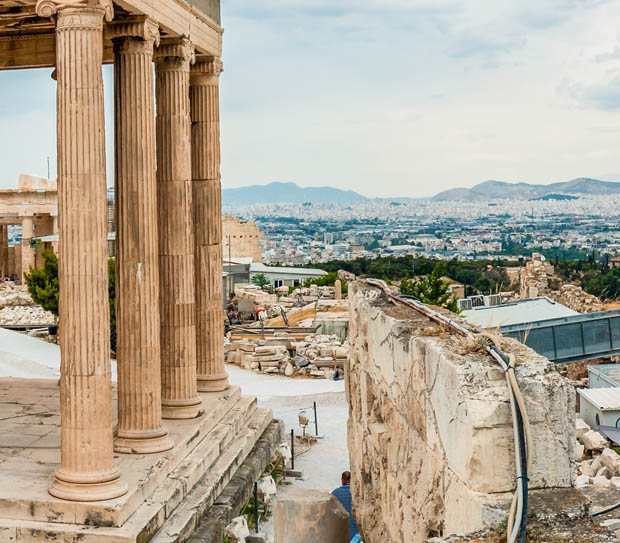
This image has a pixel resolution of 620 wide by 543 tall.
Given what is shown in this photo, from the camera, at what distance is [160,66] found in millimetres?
13898

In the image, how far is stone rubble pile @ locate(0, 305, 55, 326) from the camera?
113 ft

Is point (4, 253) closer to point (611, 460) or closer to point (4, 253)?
point (4, 253)

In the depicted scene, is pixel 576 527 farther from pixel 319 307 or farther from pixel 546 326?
pixel 319 307

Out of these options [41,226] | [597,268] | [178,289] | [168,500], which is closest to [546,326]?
[178,289]

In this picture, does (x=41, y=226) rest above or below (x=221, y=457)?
above

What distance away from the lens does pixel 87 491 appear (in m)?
10.1

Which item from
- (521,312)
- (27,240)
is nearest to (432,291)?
(521,312)

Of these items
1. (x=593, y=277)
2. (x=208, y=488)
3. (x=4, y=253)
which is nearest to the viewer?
(x=208, y=488)

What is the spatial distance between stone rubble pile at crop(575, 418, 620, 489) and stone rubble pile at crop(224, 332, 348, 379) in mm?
11522

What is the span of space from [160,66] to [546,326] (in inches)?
469

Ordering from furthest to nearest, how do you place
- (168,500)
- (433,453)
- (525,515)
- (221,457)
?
(221,457)
(168,500)
(433,453)
(525,515)

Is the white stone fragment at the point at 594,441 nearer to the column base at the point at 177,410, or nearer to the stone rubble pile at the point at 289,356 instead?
the column base at the point at 177,410

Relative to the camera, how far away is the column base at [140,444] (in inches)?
467

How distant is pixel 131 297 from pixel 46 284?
59.5 feet
